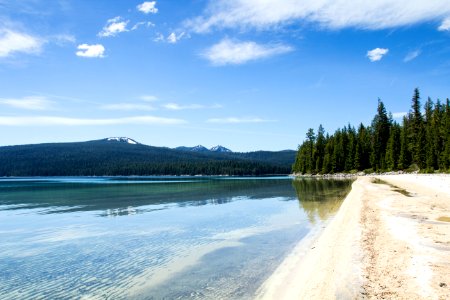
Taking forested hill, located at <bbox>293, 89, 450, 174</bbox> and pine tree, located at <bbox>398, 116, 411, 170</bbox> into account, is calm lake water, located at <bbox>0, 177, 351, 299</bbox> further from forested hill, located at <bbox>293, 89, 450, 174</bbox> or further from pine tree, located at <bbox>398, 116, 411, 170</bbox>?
pine tree, located at <bbox>398, 116, 411, 170</bbox>

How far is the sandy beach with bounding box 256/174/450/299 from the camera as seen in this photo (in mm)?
10344

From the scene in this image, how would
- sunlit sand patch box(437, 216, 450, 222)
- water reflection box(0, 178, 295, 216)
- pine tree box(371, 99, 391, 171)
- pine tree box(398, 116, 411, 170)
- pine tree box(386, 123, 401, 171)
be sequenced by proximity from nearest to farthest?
sunlit sand patch box(437, 216, 450, 222) → water reflection box(0, 178, 295, 216) → pine tree box(398, 116, 411, 170) → pine tree box(386, 123, 401, 171) → pine tree box(371, 99, 391, 171)

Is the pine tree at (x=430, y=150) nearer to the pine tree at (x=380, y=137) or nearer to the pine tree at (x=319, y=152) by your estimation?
the pine tree at (x=380, y=137)

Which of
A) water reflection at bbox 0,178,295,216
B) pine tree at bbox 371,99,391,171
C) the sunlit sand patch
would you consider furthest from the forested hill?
the sunlit sand patch

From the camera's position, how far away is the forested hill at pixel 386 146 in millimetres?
88562

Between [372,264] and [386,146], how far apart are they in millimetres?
114972

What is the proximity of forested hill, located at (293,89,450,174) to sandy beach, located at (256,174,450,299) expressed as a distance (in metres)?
71.8

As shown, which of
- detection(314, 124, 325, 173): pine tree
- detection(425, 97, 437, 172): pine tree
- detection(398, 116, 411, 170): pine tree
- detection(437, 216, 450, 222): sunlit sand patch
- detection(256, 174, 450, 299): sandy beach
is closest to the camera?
detection(256, 174, 450, 299): sandy beach

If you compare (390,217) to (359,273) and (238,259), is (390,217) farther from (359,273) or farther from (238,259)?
(359,273)

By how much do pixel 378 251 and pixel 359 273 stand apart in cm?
349

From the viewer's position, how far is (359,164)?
12556 centimetres

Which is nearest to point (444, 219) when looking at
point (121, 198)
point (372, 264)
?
point (372, 264)

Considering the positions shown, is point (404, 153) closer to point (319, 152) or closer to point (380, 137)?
point (380, 137)

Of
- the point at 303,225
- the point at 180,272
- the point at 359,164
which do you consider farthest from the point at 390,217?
the point at 359,164
